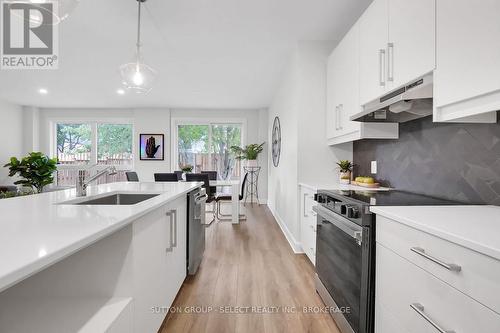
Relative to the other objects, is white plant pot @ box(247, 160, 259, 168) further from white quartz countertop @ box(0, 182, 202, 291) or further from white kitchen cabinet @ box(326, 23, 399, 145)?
white quartz countertop @ box(0, 182, 202, 291)

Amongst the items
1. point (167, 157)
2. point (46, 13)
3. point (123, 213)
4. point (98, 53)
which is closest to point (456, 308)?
point (123, 213)

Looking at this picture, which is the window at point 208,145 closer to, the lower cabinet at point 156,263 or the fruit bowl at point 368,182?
the fruit bowl at point 368,182

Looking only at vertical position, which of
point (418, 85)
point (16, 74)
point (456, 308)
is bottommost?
point (456, 308)

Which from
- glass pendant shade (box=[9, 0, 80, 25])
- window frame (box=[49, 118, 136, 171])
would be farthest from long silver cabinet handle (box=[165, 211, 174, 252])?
window frame (box=[49, 118, 136, 171])

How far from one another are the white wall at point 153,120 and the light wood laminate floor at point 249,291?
4021 millimetres

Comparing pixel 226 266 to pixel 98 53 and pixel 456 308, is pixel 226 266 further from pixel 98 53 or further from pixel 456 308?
pixel 98 53

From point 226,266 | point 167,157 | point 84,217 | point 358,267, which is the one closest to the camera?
point 84,217

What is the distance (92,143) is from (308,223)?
23.1 ft

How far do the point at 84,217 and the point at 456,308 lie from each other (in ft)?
→ 4.44

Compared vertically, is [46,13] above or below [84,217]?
→ above

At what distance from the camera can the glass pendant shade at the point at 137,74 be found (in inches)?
104

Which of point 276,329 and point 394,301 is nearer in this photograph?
point 394,301

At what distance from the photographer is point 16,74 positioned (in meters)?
4.43

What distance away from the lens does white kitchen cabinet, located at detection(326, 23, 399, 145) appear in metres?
2.14
